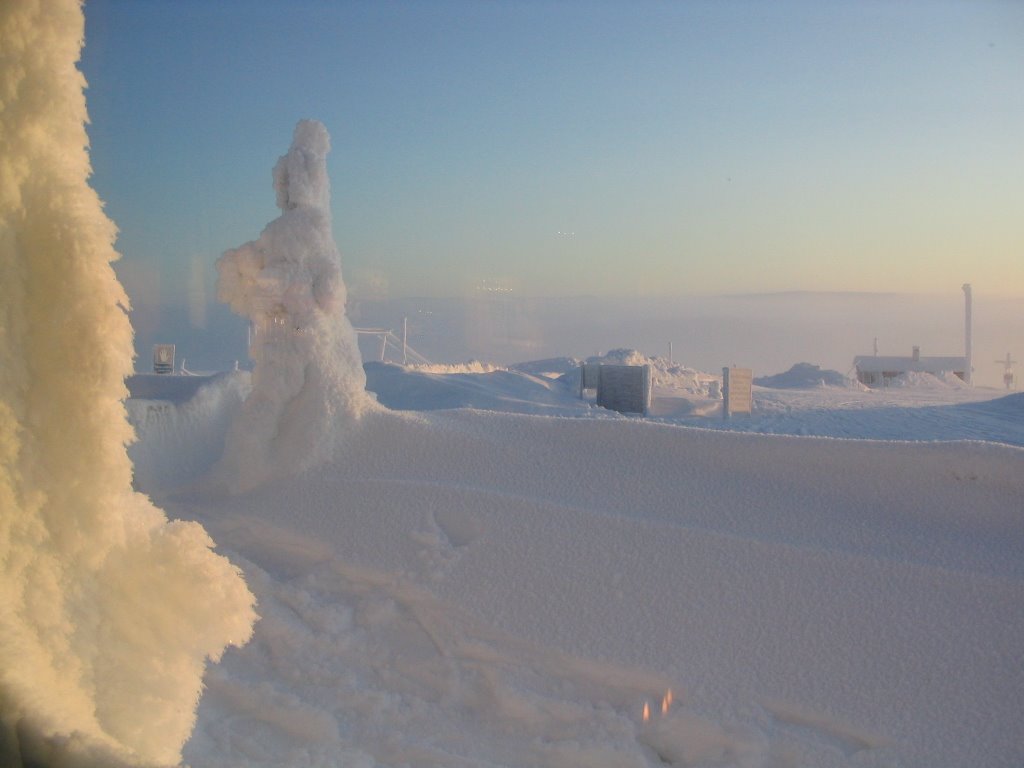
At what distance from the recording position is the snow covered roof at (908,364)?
31.9 meters

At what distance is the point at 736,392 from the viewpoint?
16.8 m

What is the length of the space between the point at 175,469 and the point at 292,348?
223 cm

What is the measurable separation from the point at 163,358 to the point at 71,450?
61.1 ft

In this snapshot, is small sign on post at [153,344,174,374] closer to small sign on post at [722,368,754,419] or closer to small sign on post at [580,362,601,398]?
small sign on post at [580,362,601,398]

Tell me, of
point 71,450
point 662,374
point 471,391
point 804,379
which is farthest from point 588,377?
point 71,450

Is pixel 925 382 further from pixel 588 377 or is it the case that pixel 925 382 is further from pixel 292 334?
pixel 292 334

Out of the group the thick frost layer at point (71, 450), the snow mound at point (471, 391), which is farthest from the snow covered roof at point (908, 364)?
the thick frost layer at point (71, 450)

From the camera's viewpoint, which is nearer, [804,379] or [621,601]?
[621,601]

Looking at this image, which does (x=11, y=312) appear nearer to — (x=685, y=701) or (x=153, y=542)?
(x=153, y=542)

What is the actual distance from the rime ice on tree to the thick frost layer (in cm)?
520

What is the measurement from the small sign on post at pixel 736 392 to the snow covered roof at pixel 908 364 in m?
17.4

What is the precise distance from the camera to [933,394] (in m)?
24.1

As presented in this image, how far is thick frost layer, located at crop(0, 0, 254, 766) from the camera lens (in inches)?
66.6

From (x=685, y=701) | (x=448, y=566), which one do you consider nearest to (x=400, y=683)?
(x=448, y=566)
